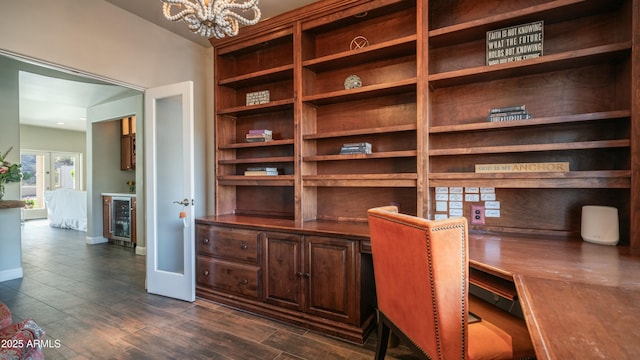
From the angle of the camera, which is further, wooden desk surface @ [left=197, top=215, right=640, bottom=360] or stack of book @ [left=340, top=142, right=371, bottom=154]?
stack of book @ [left=340, top=142, right=371, bottom=154]

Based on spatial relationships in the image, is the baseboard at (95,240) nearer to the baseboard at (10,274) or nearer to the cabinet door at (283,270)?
the baseboard at (10,274)

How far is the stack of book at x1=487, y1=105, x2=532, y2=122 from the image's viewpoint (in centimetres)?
187

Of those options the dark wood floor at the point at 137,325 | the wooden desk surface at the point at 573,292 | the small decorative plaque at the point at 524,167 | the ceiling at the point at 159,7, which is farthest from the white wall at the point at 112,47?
the wooden desk surface at the point at 573,292

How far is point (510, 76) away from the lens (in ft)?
6.64

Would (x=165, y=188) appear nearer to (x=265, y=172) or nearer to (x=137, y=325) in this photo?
(x=265, y=172)

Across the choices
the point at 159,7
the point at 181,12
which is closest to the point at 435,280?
the point at 181,12

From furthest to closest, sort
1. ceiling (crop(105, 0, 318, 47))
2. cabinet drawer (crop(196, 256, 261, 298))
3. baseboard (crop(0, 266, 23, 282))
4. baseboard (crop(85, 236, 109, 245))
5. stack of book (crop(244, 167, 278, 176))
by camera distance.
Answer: baseboard (crop(85, 236, 109, 245)) < baseboard (crop(0, 266, 23, 282)) < stack of book (crop(244, 167, 278, 176)) < ceiling (crop(105, 0, 318, 47)) < cabinet drawer (crop(196, 256, 261, 298))

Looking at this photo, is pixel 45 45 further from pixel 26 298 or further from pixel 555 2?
pixel 555 2

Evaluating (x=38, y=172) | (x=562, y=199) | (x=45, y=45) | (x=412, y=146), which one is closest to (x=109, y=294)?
(x=45, y=45)

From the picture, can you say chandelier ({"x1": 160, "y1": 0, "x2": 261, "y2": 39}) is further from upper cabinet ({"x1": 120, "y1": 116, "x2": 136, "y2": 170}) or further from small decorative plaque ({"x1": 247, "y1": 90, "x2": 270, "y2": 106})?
upper cabinet ({"x1": 120, "y1": 116, "x2": 136, "y2": 170})

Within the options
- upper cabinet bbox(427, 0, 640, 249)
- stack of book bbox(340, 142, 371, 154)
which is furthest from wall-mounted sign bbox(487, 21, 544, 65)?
stack of book bbox(340, 142, 371, 154)

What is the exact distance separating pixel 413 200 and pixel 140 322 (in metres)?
2.46

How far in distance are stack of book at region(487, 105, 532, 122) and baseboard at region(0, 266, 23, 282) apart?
17.2 ft

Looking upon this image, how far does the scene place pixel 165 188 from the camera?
115 inches
